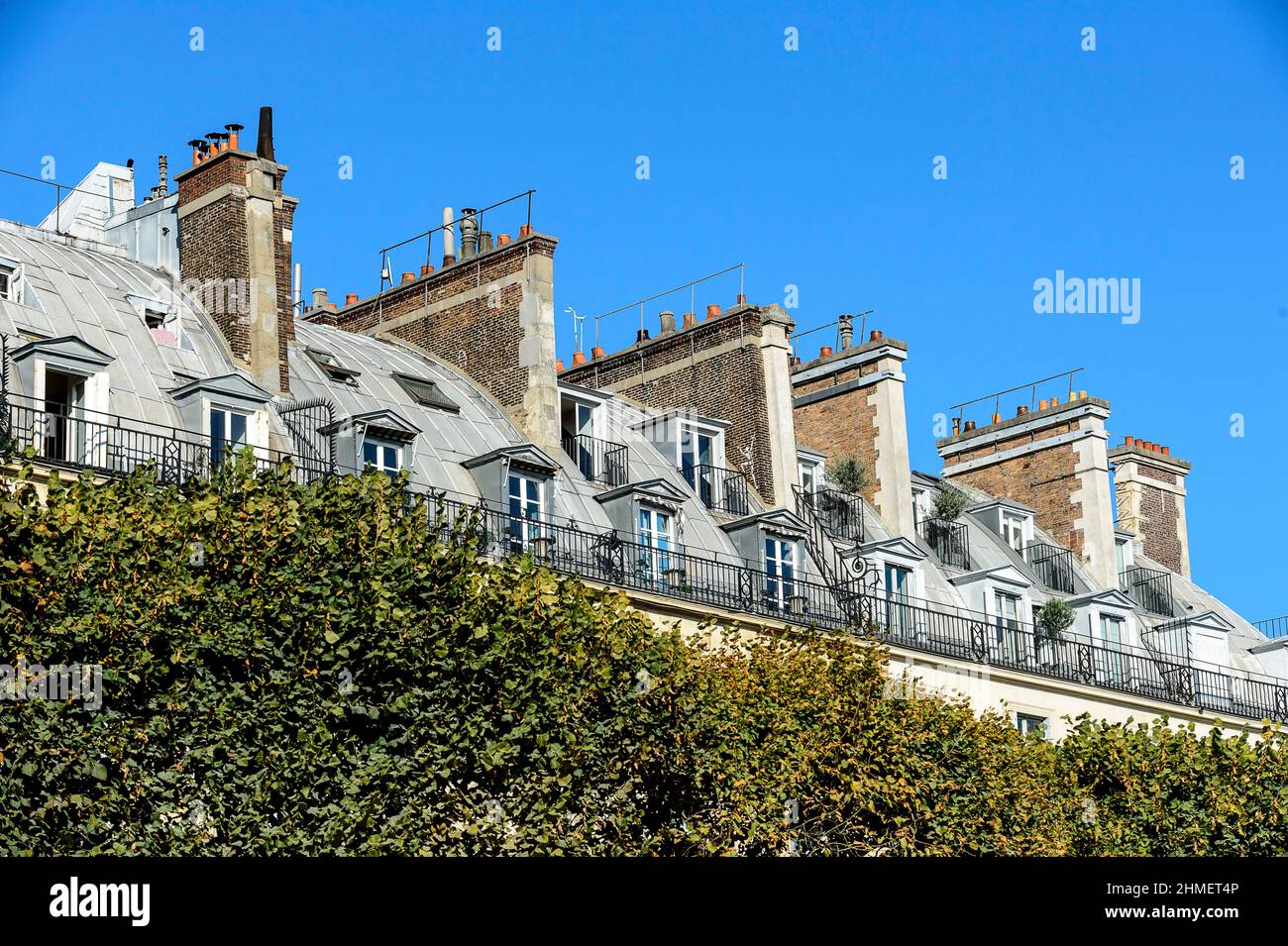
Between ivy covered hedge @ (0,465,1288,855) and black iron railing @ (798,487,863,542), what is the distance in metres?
10.6

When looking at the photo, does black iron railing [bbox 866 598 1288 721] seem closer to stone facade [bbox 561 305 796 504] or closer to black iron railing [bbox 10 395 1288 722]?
black iron railing [bbox 10 395 1288 722]

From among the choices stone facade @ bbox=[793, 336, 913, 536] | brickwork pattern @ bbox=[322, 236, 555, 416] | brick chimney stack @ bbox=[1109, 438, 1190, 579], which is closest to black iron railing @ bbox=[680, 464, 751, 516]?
stone facade @ bbox=[793, 336, 913, 536]

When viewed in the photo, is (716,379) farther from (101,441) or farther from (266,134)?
(101,441)

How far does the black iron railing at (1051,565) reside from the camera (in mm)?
47719

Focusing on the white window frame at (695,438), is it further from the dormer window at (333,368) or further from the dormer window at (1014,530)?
the dormer window at (1014,530)

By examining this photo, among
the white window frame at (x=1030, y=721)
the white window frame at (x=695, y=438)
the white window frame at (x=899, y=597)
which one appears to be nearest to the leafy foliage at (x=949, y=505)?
the white window frame at (x=899, y=597)

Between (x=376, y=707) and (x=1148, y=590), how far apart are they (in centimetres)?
2979

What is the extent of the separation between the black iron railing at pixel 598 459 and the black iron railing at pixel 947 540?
26.8ft

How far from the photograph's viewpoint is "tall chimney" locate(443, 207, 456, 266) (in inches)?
1643

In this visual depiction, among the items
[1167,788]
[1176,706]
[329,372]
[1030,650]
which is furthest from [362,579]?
[1176,706]
